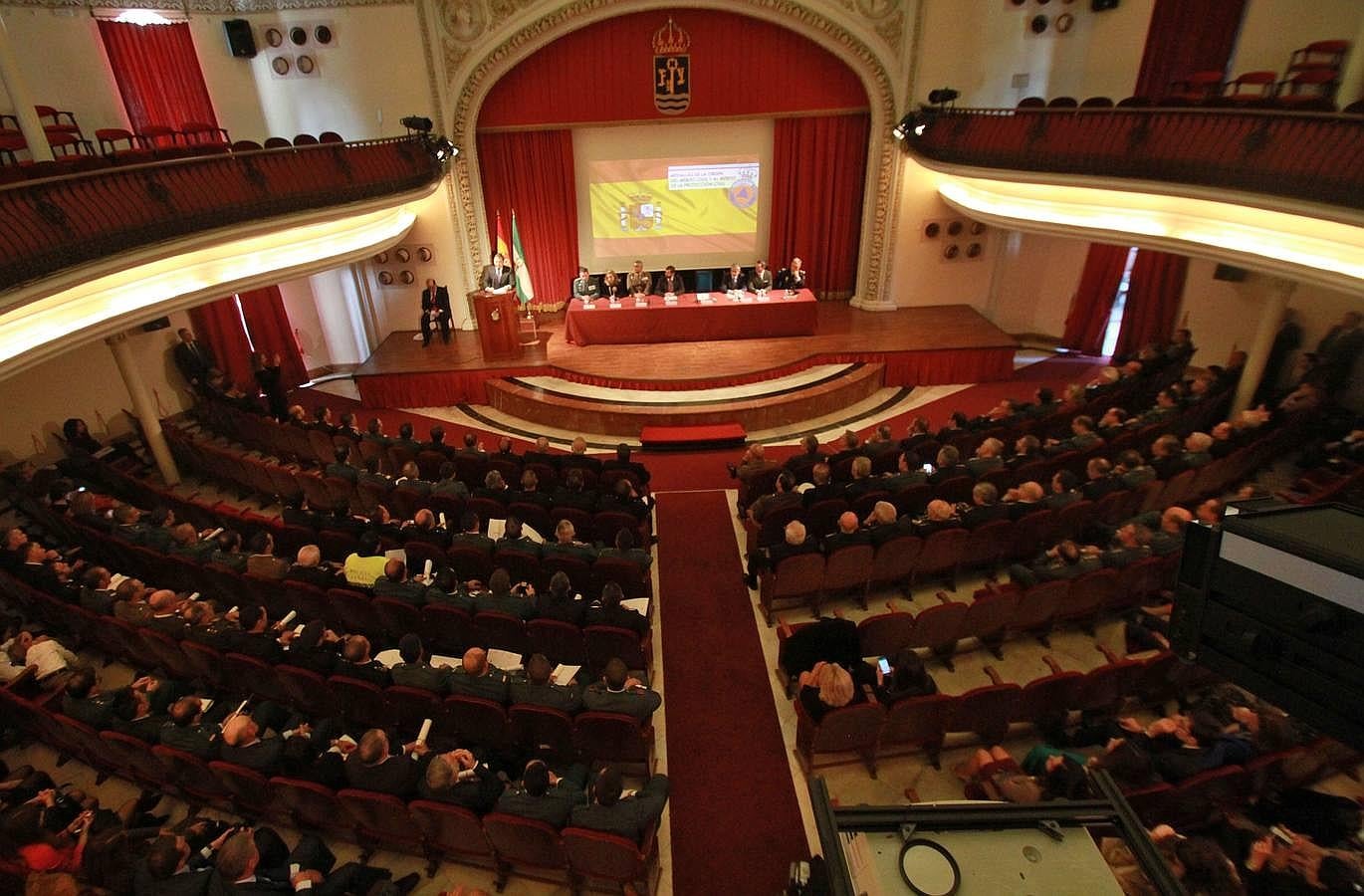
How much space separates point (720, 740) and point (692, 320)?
7450mm

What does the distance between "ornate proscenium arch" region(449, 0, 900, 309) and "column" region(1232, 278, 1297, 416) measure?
5.40 metres

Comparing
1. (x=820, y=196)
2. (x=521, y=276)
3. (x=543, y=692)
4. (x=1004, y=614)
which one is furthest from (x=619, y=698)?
(x=820, y=196)

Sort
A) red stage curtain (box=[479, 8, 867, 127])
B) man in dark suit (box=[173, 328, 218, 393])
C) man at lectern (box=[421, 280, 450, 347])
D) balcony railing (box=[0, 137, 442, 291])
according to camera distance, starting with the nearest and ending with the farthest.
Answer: balcony railing (box=[0, 137, 442, 291])
man in dark suit (box=[173, 328, 218, 393])
red stage curtain (box=[479, 8, 867, 127])
man at lectern (box=[421, 280, 450, 347])

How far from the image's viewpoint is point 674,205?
12203 mm

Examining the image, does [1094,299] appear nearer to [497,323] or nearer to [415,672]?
[497,323]

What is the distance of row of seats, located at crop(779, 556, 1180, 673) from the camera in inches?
186

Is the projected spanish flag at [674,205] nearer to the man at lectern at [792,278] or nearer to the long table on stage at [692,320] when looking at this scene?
the man at lectern at [792,278]

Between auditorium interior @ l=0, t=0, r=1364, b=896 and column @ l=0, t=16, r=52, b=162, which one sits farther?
column @ l=0, t=16, r=52, b=162

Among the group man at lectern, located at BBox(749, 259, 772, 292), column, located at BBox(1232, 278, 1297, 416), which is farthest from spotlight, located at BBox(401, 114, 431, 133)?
column, located at BBox(1232, 278, 1297, 416)

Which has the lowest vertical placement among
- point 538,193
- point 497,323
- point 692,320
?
point 692,320

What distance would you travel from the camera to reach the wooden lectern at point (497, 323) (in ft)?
33.6

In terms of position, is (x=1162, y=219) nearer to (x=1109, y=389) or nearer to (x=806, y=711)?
(x=1109, y=389)

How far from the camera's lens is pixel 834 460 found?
682cm

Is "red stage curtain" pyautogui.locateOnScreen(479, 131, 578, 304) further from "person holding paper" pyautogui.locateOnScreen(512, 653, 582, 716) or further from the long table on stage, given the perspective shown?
"person holding paper" pyautogui.locateOnScreen(512, 653, 582, 716)
